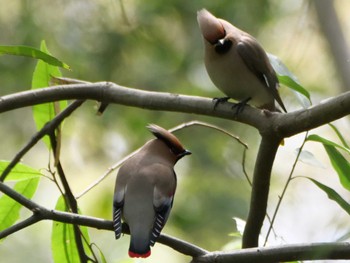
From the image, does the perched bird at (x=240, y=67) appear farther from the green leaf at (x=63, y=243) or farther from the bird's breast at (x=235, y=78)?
the green leaf at (x=63, y=243)

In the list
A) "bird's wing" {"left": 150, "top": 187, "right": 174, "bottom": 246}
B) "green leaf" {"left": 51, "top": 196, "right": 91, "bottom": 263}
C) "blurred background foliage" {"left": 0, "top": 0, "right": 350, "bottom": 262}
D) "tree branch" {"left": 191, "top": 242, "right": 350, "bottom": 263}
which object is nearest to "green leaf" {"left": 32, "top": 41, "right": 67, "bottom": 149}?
"green leaf" {"left": 51, "top": 196, "right": 91, "bottom": 263}

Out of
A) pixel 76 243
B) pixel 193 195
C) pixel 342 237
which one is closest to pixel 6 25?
pixel 193 195

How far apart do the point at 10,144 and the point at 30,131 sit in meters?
0.22

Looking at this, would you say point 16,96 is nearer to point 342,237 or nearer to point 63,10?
point 342,237

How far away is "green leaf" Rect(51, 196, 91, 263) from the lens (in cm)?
290

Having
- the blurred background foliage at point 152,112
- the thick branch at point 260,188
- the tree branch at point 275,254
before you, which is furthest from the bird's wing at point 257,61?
the blurred background foliage at point 152,112

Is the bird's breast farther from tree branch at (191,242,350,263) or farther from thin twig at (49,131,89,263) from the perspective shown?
tree branch at (191,242,350,263)

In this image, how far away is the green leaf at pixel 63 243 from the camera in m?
2.90

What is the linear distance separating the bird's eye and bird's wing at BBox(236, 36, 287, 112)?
40mm

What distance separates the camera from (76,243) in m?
2.77

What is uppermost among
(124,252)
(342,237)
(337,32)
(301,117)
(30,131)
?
(337,32)

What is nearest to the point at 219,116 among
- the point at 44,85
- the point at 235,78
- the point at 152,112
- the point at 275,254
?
the point at 275,254

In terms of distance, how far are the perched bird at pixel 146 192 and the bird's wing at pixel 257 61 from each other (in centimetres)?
57

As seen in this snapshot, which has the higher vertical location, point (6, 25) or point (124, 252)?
point (6, 25)
